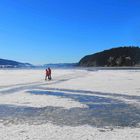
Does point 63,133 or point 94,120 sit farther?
point 94,120

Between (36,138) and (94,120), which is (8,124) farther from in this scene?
(94,120)

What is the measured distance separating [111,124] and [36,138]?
3257mm

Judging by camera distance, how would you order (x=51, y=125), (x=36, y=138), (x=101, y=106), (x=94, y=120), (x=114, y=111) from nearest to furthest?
1. (x=36, y=138)
2. (x=51, y=125)
3. (x=94, y=120)
4. (x=114, y=111)
5. (x=101, y=106)

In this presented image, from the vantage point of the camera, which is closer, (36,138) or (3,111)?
(36,138)

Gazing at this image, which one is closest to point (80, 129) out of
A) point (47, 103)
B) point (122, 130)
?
point (122, 130)

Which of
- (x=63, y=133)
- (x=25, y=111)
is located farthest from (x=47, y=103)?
(x=63, y=133)

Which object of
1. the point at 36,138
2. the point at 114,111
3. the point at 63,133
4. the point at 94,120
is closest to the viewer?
the point at 36,138

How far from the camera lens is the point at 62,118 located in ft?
40.8

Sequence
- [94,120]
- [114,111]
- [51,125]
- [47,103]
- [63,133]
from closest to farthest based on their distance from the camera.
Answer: [63,133]
[51,125]
[94,120]
[114,111]
[47,103]

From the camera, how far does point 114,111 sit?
552 inches

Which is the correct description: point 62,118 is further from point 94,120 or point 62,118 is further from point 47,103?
point 47,103

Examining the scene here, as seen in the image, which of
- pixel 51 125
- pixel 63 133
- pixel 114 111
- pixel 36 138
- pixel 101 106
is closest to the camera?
pixel 36 138

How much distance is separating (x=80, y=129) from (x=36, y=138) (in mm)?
1817

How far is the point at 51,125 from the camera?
11.1 m
